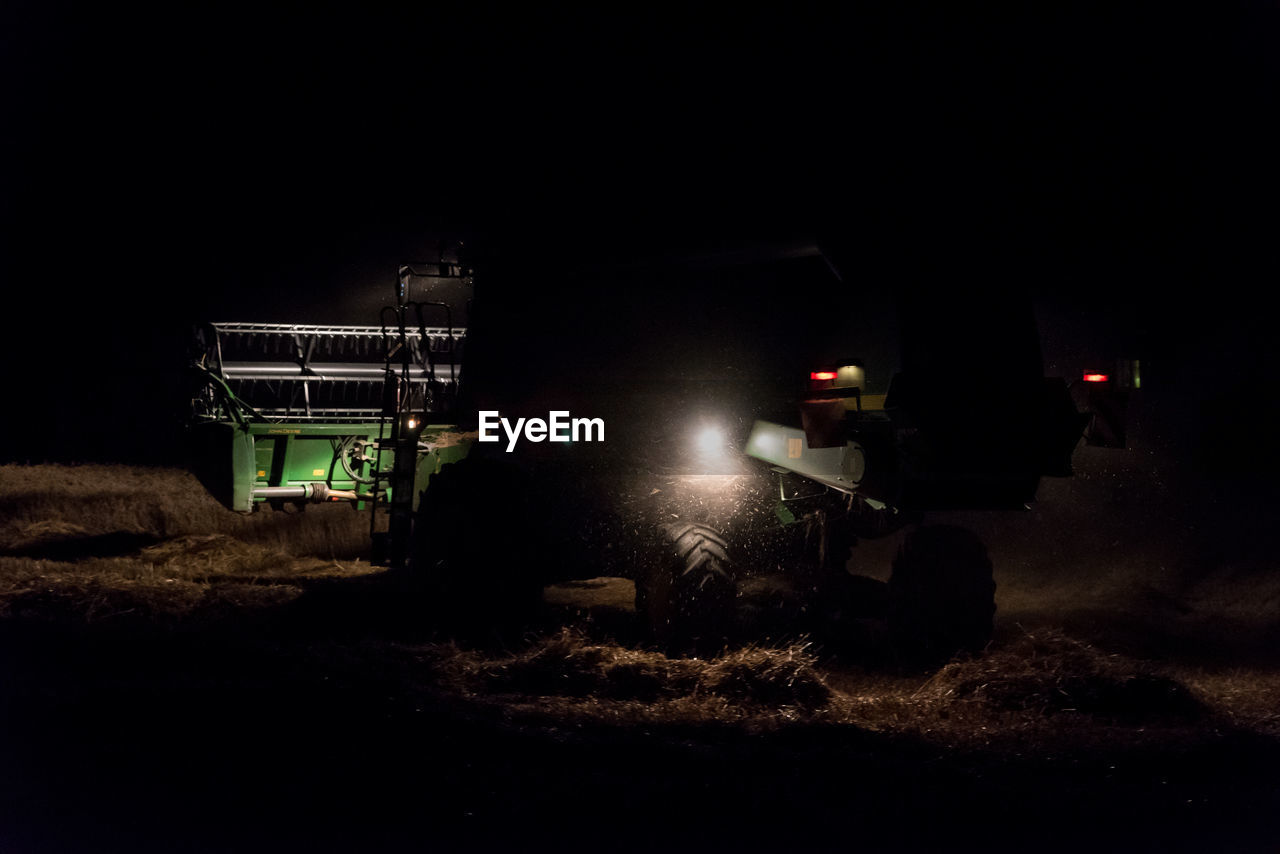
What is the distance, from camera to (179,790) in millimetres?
3467

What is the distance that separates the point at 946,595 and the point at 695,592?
170 centimetres

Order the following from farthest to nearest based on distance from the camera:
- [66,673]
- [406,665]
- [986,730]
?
[406,665] < [66,673] < [986,730]

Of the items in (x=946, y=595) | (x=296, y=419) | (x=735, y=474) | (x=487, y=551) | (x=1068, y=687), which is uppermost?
(x=296, y=419)

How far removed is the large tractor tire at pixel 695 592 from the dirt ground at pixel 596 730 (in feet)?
0.53

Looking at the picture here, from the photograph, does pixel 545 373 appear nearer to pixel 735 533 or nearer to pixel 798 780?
pixel 735 533

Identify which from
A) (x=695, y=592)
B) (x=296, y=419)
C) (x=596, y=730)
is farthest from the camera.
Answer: (x=296, y=419)

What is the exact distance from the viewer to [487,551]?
664 cm

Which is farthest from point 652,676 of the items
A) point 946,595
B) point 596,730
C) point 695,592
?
point 946,595

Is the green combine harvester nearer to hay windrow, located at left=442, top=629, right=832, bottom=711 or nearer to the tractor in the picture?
the tractor

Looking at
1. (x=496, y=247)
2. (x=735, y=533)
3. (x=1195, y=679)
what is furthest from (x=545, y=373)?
(x=1195, y=679)

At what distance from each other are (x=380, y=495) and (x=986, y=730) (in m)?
7.14

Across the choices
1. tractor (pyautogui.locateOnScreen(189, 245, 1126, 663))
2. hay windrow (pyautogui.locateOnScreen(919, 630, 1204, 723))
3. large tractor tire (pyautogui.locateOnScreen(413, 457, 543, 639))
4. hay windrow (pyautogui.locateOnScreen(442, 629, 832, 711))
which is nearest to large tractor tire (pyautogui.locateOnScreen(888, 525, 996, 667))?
tractor (pyautogui.locateOnScreen(189, 245, 1126, 663))

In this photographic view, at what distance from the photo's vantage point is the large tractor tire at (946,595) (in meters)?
6.03

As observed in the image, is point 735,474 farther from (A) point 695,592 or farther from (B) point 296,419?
(B) point 296,419
